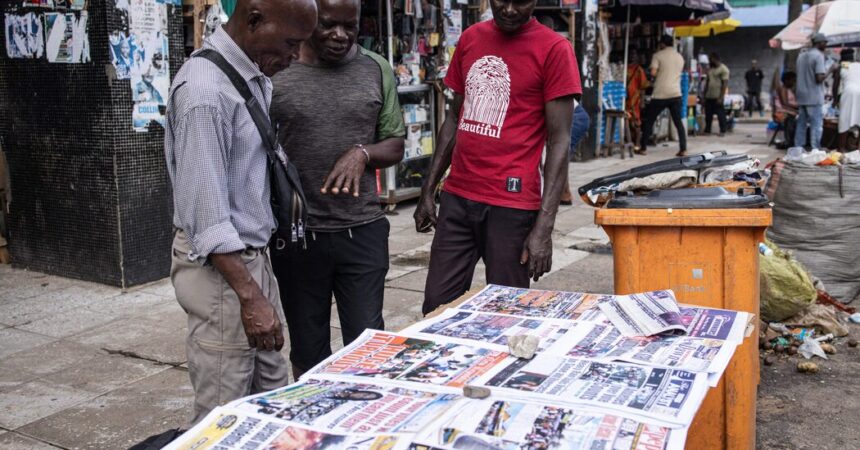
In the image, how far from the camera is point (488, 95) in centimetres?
342

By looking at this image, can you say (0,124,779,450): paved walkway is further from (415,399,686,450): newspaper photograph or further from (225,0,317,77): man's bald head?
(415,399,686,450): newspaper photograph

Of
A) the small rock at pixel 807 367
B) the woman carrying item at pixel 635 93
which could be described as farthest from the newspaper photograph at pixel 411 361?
the woman carrying item at pixel 635 93

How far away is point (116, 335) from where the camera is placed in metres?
5.05

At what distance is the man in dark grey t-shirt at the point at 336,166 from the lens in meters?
3.07

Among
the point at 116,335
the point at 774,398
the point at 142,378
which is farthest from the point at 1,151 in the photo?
the point at 774,398

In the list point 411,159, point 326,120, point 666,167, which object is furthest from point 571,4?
point 326,120

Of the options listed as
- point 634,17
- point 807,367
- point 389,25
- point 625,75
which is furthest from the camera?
point 634,17

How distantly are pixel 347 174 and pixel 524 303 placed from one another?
0.78m

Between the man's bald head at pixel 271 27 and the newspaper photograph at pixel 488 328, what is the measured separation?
868 mm

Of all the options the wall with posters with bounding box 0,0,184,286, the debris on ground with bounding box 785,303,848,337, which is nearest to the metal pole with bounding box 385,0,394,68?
the wall with posters with bounding box 0,0,184,286

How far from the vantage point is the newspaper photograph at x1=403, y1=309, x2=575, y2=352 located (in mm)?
2316

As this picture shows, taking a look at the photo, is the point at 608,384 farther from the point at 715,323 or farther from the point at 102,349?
the point at 102,349

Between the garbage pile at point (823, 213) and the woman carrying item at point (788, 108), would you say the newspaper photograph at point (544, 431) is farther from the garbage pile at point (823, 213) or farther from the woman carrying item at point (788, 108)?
the woman carrying item at point (788, 108)

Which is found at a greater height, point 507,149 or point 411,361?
point 507,149
